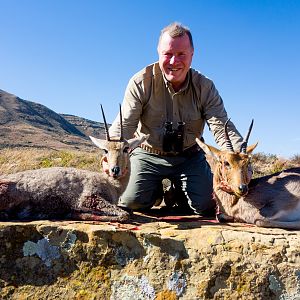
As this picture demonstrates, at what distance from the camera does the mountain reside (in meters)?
65.2

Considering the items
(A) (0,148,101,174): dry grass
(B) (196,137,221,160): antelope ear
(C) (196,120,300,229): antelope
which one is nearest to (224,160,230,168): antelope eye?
(C) (196,120,300,229): antelope

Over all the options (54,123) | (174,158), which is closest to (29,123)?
(54,123)

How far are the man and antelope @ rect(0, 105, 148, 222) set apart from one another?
997 millimetres

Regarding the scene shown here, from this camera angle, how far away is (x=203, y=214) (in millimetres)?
7457

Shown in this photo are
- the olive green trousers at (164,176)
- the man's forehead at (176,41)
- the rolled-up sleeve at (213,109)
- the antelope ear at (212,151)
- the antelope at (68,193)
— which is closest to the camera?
the antelope at (68,193)

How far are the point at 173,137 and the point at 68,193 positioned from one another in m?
2.53

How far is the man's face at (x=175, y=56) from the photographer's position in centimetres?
743

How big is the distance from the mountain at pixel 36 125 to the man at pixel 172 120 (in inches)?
2060

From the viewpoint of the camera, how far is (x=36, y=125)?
83062 mm

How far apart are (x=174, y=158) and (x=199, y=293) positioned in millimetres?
3705

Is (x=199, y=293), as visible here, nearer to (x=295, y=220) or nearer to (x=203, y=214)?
(x=295, y=220)

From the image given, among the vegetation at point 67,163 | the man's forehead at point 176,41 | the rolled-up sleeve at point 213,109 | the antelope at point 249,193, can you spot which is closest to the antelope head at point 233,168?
the antelope at point 249,193

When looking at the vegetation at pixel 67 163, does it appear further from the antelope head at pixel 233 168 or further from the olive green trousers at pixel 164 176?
the antelope head at pixel 233 168

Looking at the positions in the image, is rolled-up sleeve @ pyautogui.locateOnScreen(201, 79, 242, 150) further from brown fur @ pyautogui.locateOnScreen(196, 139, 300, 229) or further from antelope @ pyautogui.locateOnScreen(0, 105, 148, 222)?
antelope @ pyautogui.locateOnScreen(0, 105, 148, 222)
